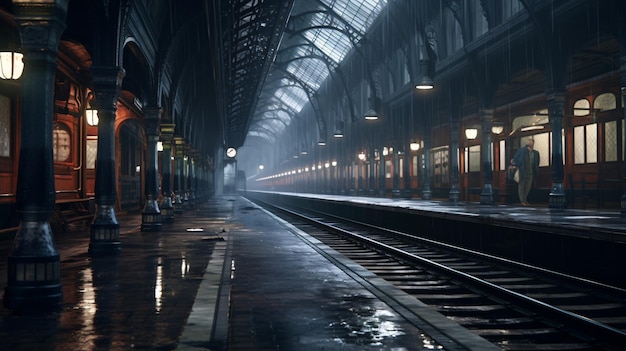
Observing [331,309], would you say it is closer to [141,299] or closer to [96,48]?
[141,299]

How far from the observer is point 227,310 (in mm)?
6281

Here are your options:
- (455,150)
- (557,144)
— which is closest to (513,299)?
(557,144)

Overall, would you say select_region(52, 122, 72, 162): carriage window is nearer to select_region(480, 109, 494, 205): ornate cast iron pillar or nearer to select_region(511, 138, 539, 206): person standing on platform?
select_region(511, 138, 539, 206): person standing on platform

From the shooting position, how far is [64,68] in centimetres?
1702

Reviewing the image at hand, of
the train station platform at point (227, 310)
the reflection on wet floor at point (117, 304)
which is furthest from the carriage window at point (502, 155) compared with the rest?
the reflection on wet floor at point (117, 304)

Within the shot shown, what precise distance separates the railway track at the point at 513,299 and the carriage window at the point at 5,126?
7.95 metres

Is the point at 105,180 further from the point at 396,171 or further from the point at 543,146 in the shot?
the point at 396,171

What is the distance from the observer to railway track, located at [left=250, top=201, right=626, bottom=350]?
596 cm

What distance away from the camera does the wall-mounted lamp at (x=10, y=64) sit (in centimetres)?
1144

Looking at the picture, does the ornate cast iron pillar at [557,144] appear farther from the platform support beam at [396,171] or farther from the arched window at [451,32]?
the platform support beam at [396,171]

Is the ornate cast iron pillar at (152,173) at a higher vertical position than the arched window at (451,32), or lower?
lower

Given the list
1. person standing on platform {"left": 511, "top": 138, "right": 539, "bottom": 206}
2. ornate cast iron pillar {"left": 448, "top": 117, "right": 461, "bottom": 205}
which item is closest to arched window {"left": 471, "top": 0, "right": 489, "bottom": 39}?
ornate cast iron pillar {"left": 448, "top": 117, "right": 461, "bottom": 205}

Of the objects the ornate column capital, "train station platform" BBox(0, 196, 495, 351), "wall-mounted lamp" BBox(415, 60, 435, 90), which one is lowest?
"train station platform" BBox(0, 196, 495, 351)

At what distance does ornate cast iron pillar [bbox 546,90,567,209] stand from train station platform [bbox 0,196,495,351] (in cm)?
983
